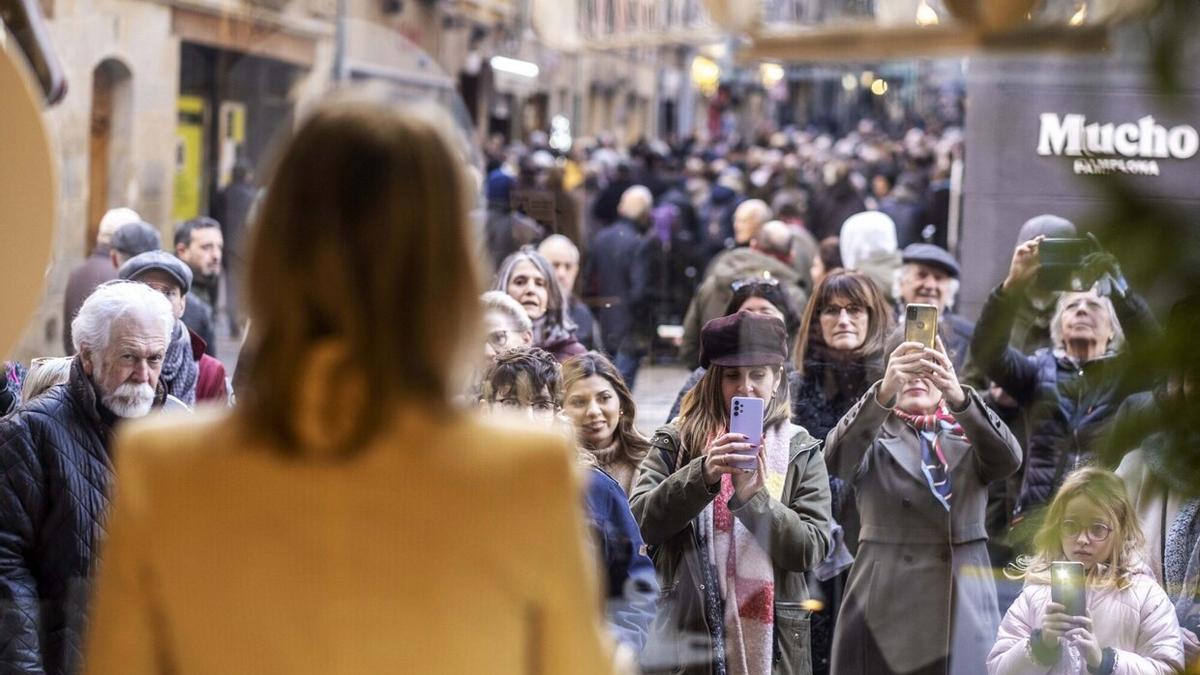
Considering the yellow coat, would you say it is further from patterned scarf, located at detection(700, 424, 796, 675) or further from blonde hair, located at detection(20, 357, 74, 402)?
blonde hair, located at detection(20, 357, 74, 402)

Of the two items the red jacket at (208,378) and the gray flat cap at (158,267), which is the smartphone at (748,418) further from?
the gray flat cap at (158,267)

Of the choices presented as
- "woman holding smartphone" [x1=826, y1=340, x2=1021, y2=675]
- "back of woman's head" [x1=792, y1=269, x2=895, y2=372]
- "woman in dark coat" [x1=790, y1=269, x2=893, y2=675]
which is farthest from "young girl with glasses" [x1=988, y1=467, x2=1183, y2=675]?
"back of woman's head" [x1=792, y1=269, x2=895, y2=372]

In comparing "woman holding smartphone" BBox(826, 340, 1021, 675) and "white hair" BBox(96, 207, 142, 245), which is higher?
"white hair" BBox(96, 207, 142, 245)

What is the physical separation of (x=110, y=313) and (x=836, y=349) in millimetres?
2493

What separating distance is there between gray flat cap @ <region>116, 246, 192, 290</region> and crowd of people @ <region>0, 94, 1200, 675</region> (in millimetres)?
21

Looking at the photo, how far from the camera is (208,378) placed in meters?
6.41

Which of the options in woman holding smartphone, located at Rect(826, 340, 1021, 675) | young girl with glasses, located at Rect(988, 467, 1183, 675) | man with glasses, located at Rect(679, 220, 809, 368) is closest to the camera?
young girl with glasses, located at Rect(988, 467, 1183, 675)

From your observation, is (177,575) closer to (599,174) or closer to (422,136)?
(422,136)

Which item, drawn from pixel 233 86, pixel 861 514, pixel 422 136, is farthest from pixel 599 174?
pixel 422 136

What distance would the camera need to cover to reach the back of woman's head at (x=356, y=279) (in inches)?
74.5

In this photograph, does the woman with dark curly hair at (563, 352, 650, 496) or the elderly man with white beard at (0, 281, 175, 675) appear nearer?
the elderly man with white beard at (0, 281, 175, 675)

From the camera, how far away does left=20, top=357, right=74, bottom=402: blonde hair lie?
5.37 meters

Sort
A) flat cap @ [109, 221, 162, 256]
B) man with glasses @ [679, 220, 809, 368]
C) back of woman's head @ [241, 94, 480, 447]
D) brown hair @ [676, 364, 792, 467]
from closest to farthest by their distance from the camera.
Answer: back of woman's head @ [241, 94, 480, 447] → brown hair @ [676, 364, 792, 467] → flat cap @ [109, 221, 162, 256] → man with glasses @ [679, 220, 809, 368]

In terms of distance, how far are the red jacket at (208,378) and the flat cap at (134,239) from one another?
1.62 m
